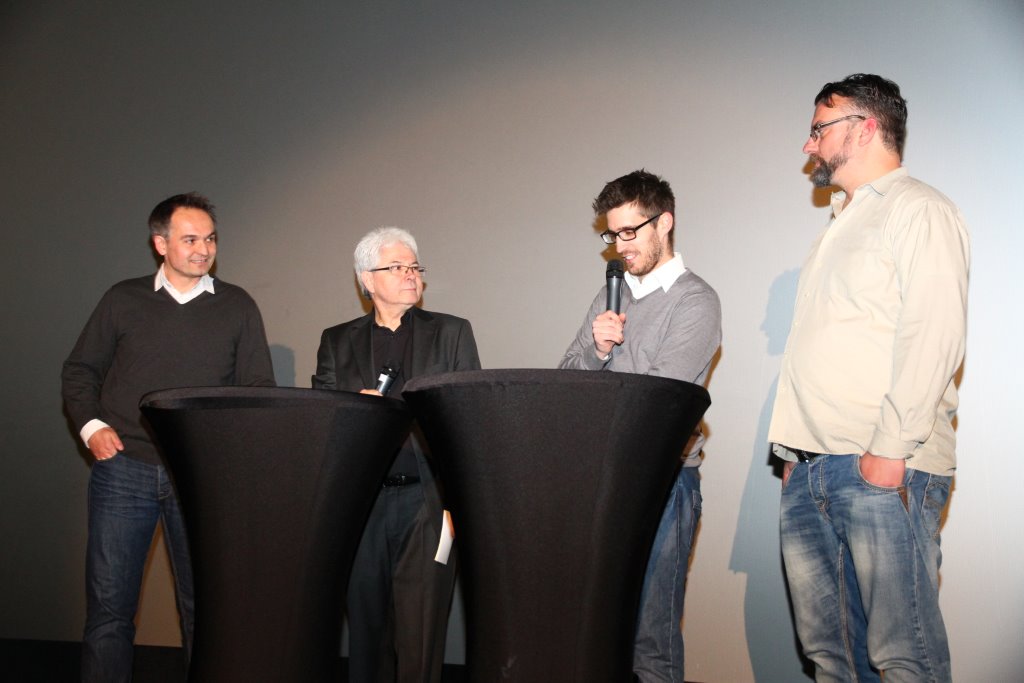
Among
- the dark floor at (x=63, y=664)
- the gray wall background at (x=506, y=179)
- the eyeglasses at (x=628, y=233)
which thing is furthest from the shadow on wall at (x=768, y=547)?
the dark floor at (x=63, y=664)

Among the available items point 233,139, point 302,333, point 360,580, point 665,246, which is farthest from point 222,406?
point 233,139

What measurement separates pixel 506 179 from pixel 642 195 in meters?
1.29

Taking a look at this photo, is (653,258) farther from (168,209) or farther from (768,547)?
(168,209)

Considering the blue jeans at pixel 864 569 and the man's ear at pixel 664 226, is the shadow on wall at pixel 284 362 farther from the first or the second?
the blue jeans at pixel 864 569

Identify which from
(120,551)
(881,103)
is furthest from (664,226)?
(120,551)

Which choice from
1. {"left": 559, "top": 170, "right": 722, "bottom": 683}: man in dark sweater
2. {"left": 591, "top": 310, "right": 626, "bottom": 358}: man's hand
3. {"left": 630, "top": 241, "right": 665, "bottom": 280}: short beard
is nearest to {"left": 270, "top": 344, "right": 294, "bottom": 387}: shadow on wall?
{"left": 559, "top": 170, "right": 722, "bottom": 683}: man in dark sweater

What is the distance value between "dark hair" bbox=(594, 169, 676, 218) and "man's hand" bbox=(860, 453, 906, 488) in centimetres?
98

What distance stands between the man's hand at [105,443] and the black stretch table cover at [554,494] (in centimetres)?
175

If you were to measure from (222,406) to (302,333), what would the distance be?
7.56ft

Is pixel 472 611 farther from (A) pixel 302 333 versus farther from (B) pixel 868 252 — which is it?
(A) pixel 302 333

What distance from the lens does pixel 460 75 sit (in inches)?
152

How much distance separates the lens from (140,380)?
300cm

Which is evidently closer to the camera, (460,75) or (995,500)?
(995,500)

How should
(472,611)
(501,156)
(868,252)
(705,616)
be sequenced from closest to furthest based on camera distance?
(472,611), (868,252), (705,616), (501,156)
